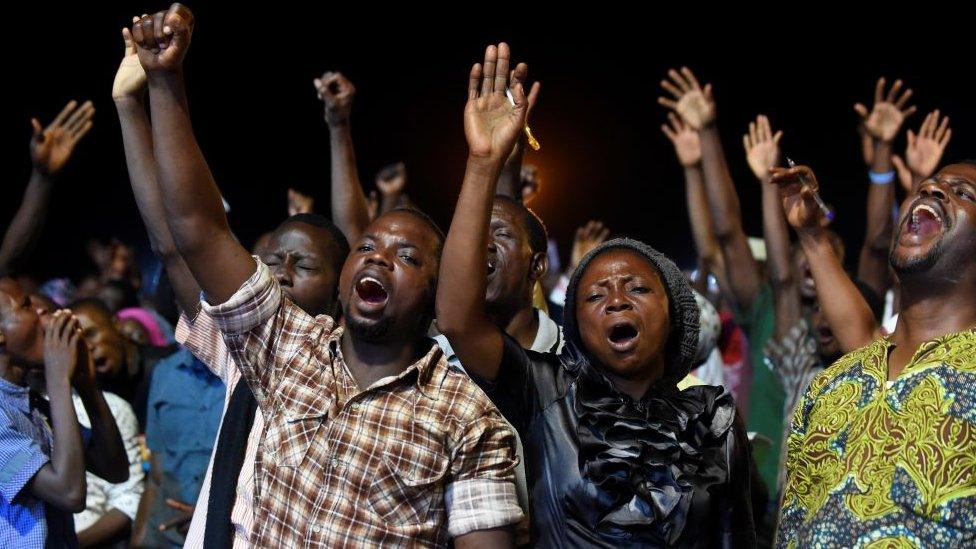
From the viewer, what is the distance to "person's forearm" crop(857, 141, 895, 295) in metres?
4.85

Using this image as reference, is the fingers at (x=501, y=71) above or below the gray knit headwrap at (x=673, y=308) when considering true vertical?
above

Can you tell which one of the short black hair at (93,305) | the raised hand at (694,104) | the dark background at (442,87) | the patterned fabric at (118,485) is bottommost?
the patterned fabric at (118,485)

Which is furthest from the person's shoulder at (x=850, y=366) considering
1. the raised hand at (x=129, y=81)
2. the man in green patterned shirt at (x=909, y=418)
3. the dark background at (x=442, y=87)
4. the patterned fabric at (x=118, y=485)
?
the dark background at (x=442, y=87)

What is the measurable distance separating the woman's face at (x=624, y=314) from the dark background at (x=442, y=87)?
20.2ft

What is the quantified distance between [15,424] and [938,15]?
6996 millimetres

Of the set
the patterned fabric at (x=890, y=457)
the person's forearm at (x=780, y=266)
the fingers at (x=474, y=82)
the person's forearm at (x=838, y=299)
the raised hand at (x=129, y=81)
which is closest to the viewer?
the patterned fabric at (x=890, y=457)

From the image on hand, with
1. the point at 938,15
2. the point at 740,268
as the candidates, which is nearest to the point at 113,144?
the point at 740,268

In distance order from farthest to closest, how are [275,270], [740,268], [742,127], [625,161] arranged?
[625,161] < [742,127] < [740,268] < [275,270]

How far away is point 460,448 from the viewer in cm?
244

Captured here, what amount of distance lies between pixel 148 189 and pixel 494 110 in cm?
95

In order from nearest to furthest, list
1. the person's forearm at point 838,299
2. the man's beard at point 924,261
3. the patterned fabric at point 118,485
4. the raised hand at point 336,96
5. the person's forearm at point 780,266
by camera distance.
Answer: the man's beard at point 924,261 < the person's forearm at point 838,299 < the raised hand at point 336,96 < the patterned fabric at point 118,485 < the person's forearm at point 780,266

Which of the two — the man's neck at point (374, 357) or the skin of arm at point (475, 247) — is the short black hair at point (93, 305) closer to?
the man's neck at point (374, 357)

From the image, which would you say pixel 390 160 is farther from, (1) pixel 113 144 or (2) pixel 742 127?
(2) pixel 742 127

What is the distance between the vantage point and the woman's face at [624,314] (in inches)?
105
